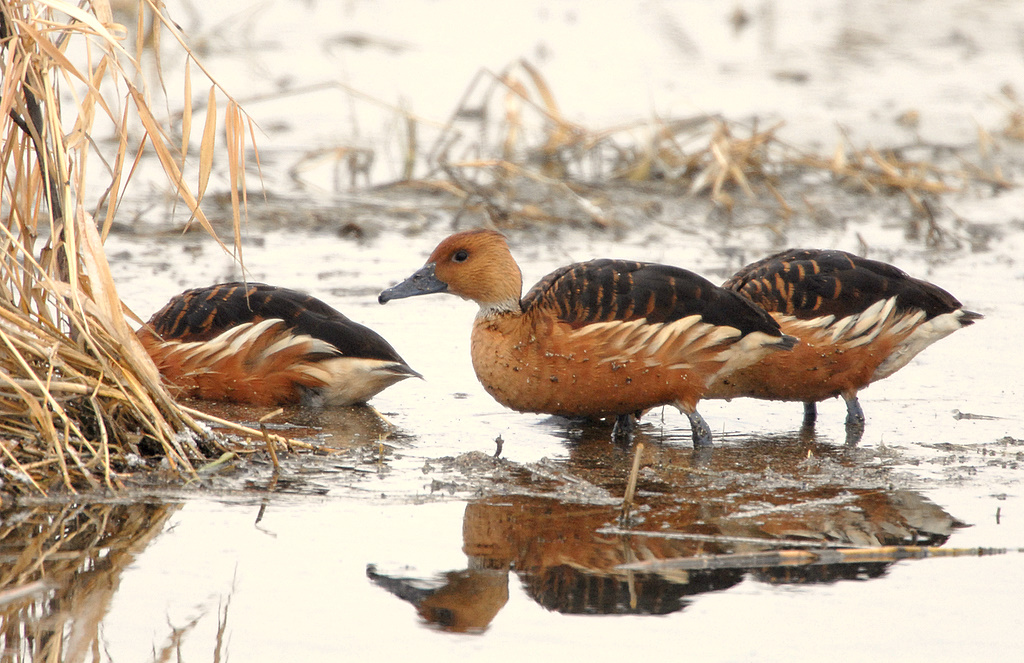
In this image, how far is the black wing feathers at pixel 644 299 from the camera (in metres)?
6.00

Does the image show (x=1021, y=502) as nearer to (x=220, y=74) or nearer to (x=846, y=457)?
(x=846, y=457)

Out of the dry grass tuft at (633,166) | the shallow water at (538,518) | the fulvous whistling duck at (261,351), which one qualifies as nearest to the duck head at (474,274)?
the fulvous whistling duck at (261,351)

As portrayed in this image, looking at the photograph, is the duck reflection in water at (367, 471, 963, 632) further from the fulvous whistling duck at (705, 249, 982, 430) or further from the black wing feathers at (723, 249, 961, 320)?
the black wing feathers at (723, 249, 961, 320)

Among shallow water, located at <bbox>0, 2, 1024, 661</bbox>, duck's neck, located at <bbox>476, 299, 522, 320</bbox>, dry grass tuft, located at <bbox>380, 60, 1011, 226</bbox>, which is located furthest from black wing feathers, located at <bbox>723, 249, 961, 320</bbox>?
dry grass tuft, located at <bbox>380, 60, 1011, 226</bbox>

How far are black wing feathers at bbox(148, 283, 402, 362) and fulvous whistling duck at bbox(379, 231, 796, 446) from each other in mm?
616

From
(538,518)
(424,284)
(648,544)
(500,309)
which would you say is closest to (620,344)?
(500,309)

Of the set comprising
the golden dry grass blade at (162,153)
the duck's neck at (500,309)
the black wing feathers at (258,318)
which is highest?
the golden dry grass blade at (162,153)

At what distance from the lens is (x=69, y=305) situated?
5.21 meters

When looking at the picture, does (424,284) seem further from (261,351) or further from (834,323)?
(834,323)

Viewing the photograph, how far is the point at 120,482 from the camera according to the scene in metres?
4.81

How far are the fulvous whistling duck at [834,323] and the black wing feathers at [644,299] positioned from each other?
12.9 inches

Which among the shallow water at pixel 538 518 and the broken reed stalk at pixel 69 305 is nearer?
the shallow water at pixel 538 518

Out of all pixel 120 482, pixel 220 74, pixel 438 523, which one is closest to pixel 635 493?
pixel 438 523

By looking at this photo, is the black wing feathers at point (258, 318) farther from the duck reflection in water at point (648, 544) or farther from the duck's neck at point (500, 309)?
the duck reflection in water at point (648, 544)
